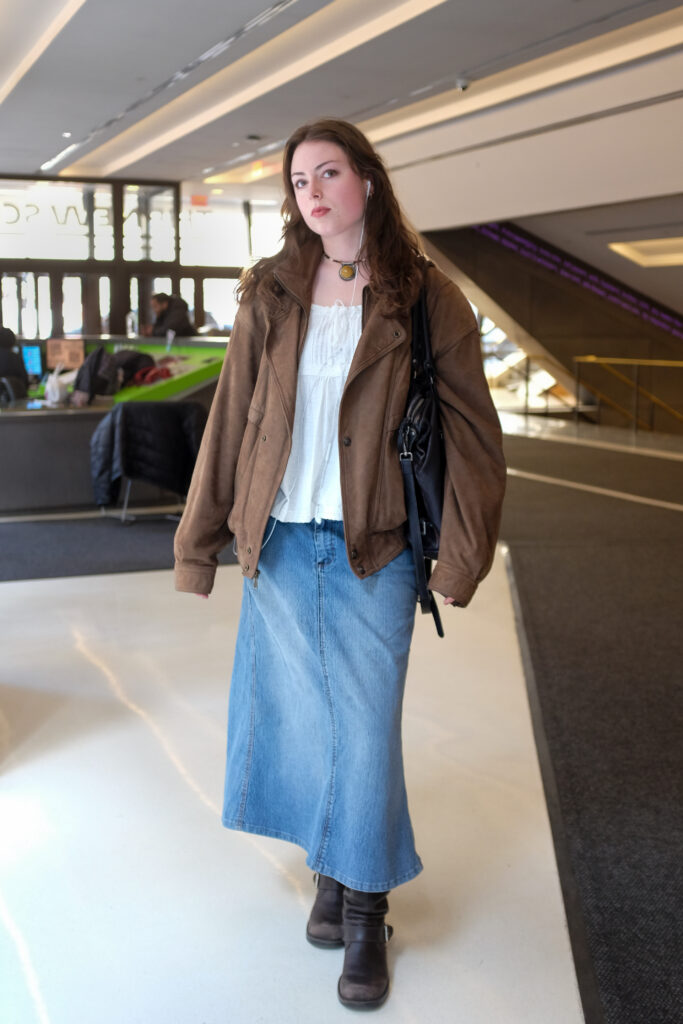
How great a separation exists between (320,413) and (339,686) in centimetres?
51

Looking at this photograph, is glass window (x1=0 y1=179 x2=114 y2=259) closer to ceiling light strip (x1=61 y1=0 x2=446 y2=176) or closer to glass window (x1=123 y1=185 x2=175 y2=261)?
glass window (x1=123 y1=185 x2=175 y2=261)

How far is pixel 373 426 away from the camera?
1.92 metres

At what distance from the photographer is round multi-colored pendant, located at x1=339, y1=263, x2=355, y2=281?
6.55 ft

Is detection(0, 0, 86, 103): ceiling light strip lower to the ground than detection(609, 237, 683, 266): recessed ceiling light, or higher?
higher

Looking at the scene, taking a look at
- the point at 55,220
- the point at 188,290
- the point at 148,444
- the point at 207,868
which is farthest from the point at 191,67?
the point at 188,290

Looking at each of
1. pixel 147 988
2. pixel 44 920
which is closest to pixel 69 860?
pixel 44 920

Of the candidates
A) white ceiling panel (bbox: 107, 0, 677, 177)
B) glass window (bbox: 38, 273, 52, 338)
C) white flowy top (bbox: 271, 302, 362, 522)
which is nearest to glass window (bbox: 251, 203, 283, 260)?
glass window (bbox: 38, 273, 52, 338)

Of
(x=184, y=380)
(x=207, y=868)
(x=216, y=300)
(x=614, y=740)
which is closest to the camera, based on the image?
(x=207, y=868)

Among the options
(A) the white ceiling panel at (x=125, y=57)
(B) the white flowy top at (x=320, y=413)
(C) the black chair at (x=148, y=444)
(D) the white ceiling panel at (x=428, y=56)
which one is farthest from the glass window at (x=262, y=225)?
(B) the white flowy top at (x=320, y=413)

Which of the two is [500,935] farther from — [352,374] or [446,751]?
[352,374]

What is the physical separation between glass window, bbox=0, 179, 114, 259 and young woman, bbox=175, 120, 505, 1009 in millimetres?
18727

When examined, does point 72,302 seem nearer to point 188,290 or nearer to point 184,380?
point 188,290

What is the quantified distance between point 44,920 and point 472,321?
153 centimetres

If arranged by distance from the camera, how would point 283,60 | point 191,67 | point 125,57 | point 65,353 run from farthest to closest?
point 65,353 → point 283,60 → point 191,67 → point 125,57
